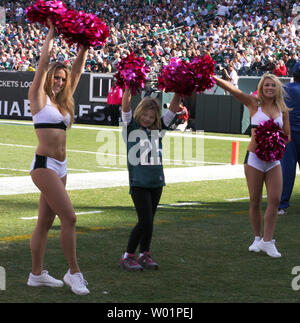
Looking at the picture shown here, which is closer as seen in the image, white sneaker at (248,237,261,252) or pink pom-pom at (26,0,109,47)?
pink pom-pom at (26,0,109,47)

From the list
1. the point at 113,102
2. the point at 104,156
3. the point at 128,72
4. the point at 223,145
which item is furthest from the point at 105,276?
the point at 113,102

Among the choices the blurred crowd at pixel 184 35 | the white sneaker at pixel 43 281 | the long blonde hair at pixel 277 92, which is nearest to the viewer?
the white sneaker at pixel 43 281

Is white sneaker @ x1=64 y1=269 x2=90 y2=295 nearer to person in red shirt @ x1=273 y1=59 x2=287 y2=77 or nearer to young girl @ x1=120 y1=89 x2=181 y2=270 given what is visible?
young girl @ x1=120 y1=89 x2=181 y2=270

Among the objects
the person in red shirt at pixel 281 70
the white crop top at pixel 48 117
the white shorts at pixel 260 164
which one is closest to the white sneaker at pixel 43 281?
the white crop top at pixel 48 117

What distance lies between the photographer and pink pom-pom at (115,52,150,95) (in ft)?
20.0

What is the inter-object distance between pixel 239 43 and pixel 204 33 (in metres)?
4.79

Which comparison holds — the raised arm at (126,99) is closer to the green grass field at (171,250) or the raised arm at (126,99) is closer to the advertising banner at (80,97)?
the green grass field at (171,250)

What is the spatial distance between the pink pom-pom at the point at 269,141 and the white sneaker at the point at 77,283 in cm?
243

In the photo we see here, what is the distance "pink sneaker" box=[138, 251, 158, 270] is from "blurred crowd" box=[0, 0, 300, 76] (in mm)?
16834

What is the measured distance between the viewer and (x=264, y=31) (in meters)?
29.1

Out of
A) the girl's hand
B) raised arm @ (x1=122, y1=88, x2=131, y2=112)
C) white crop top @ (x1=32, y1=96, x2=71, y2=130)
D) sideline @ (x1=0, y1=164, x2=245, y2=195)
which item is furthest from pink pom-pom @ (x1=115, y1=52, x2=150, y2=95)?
sideline @ (x1=0, y1=164, x2=245, y2=195)

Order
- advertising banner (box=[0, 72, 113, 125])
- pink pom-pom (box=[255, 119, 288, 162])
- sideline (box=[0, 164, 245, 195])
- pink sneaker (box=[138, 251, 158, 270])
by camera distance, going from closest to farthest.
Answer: pink sneaker (box=[138, 251, 158, 270]), pink pom-pom (box=[255, 119, 288, 162]), sideline (box=[0, 164, 245, 195]), advertising banner (box=[0, 72, 113, 125])

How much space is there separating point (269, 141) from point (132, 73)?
5.59 feet

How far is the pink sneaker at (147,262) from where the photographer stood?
21.3 ft
